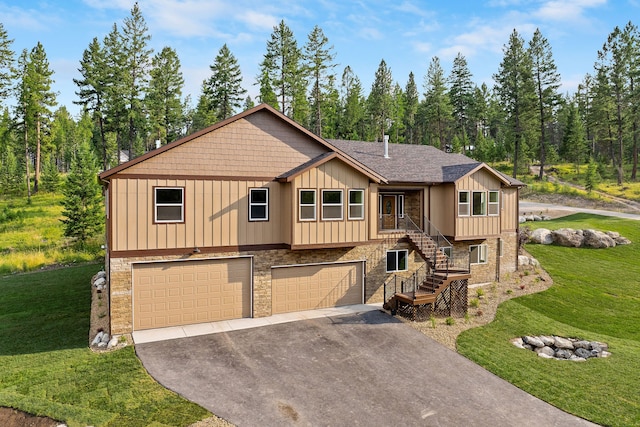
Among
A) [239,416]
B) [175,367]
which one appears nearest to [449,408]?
[239,416]

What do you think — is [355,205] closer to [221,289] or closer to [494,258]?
[221,289]

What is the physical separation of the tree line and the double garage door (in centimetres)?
2321

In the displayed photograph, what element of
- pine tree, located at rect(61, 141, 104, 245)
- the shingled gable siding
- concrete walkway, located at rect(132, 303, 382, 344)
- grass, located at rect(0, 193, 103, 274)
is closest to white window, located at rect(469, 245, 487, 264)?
the shingled gable siding

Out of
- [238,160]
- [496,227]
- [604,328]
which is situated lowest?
[604,328]

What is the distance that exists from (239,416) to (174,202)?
8.28 meters

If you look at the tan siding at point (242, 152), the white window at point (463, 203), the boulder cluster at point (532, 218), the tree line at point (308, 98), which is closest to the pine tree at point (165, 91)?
the tree line at point (308, 98)

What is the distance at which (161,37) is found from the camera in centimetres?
4388

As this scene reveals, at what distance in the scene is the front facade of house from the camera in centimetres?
1359

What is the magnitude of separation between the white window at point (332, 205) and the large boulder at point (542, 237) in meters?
19.4

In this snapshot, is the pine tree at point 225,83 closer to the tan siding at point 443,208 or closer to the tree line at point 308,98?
the tree line at point 308,98

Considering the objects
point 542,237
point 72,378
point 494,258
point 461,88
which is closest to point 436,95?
point 461,88

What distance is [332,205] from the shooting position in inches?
622

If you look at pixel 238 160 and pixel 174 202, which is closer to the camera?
pixel 174 202

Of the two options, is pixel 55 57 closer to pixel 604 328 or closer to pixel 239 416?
pixel 239 416
